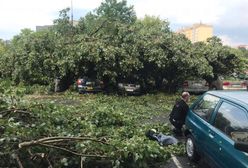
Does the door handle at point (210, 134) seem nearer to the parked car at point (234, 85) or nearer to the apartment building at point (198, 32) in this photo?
the parked car at point (234, 85)

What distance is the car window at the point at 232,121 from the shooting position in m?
5.88

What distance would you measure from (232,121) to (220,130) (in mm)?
358

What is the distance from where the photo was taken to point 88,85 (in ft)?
Result: 69.9

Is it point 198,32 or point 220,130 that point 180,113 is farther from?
point 198,32

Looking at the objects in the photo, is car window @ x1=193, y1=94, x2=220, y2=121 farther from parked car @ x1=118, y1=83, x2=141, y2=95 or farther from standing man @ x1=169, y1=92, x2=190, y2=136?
parked car @ x1=118, y1=83, x2=141, y2=95

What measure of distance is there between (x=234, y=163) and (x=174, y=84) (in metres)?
17.5

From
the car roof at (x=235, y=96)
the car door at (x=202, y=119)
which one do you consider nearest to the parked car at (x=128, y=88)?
the car door at (x=202, y=119)

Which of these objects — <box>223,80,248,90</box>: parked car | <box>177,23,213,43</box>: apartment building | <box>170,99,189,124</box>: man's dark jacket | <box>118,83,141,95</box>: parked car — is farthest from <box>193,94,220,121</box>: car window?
<box>177,23,213,43</box>: apartment building

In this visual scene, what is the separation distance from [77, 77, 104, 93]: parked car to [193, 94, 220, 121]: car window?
13.1 m

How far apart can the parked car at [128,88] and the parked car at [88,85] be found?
3.25 ft

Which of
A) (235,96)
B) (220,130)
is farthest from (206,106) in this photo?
(220,130)

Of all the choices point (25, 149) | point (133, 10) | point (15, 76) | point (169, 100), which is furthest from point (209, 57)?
point (133, 10)

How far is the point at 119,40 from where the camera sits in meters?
20.9

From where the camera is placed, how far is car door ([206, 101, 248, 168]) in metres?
5.77
